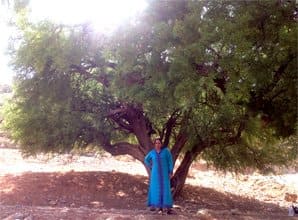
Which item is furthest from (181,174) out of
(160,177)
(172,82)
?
(172,82)

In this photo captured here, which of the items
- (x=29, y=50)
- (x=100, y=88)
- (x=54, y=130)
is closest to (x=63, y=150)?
(x=54, y=130)

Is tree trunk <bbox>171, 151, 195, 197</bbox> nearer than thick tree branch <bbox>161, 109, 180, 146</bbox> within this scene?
No

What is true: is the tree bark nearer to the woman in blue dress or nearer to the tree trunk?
the tree trunk

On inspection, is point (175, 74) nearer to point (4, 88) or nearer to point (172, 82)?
point (172, 82)

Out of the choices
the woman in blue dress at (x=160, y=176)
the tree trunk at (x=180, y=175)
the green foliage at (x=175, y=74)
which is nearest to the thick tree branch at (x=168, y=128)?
the green foliage at (x=175, y=74)

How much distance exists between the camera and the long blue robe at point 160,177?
905 centimetres

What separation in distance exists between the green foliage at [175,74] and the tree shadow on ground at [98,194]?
1365 mm

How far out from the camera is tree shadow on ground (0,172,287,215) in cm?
1202

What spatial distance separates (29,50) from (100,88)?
301 centimetres

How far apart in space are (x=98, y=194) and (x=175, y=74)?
6540 millimetres

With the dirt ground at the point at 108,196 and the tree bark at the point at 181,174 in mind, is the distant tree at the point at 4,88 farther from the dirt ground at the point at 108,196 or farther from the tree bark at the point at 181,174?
the tree bark at the point at 181,174

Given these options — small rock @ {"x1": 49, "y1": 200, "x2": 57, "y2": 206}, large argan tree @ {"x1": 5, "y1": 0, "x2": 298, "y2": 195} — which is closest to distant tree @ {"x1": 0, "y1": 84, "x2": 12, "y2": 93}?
large argan tree @ {"x1": 5, "y1": 0, "x2": 298, "y2": 195}

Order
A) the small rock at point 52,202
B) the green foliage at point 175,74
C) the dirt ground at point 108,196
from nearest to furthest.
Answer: the green foliage at point 175,74, the dirt ground at point 108,196, the small rock at point 52,202

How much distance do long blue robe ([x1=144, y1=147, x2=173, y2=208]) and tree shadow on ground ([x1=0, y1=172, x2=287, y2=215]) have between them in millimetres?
1931
